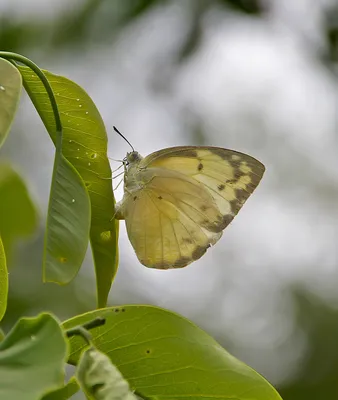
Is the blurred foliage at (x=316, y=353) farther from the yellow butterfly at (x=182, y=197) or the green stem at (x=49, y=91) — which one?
the green stem at (x=49, y=91)

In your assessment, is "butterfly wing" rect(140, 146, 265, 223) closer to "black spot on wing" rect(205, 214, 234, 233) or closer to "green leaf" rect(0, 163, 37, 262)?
"black spot on wing" rect(205, 214, 234, 233)

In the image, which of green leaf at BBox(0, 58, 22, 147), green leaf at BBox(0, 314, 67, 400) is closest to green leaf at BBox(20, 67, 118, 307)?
green leaf at BBox(0, 58, 22, 147)

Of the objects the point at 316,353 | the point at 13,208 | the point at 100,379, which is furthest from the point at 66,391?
the point at 316,353

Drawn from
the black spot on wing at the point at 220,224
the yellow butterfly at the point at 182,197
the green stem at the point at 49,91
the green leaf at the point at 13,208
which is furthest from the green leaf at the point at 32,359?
the green leaf at the point at 13,208

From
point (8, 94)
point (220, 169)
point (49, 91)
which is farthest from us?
point (220, 169)

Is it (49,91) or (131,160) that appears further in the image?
(131,160)

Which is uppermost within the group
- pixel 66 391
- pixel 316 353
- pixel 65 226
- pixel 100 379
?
pixel 65 226

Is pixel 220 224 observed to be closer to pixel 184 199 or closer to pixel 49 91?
pixel 184 199
